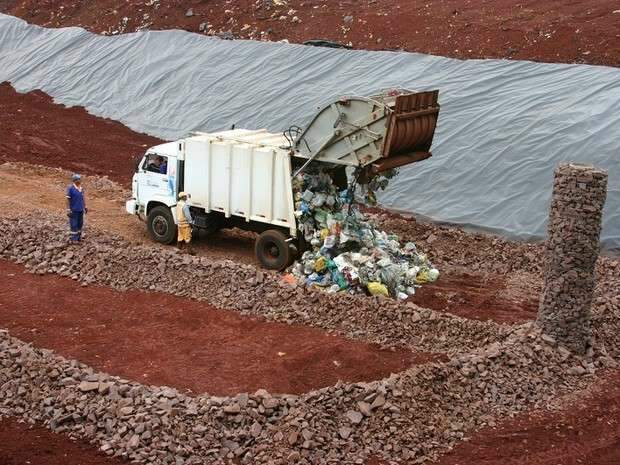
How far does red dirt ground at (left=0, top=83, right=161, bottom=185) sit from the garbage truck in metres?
5.69

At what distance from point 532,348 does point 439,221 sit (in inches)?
289

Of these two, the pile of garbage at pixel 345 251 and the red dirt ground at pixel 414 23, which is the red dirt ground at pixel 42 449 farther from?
the red dirt ground at pixel 414 23

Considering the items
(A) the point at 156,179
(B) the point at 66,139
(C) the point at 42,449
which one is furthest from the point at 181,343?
(B) the point at 66,139

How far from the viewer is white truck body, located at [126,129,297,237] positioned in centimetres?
1520

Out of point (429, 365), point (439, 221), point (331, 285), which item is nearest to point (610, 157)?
point (439, 221)

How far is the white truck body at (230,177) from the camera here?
15203 mm

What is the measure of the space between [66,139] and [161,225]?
10.2 m

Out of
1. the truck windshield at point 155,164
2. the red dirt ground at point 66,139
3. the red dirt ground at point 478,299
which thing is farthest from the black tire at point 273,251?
the red dirt ground at point 66,139

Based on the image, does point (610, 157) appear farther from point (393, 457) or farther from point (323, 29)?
point (323, 29)

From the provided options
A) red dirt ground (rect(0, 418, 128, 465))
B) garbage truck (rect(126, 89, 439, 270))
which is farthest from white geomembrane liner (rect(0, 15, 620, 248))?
red dirt ground (rect(0, 418, 128, 465))

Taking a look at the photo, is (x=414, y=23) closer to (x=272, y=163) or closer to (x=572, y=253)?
(x=272, y=163)

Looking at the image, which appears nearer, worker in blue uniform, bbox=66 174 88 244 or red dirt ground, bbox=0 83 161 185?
worker in blue uniform, bbox=66 174 88 244

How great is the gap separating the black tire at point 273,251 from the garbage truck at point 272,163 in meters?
0.02

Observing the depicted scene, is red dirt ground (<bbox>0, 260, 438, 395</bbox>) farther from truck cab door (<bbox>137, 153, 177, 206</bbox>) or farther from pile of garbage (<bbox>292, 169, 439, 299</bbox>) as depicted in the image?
truck cab door (<bbox>137, 153, 177, 206</bbox>)
